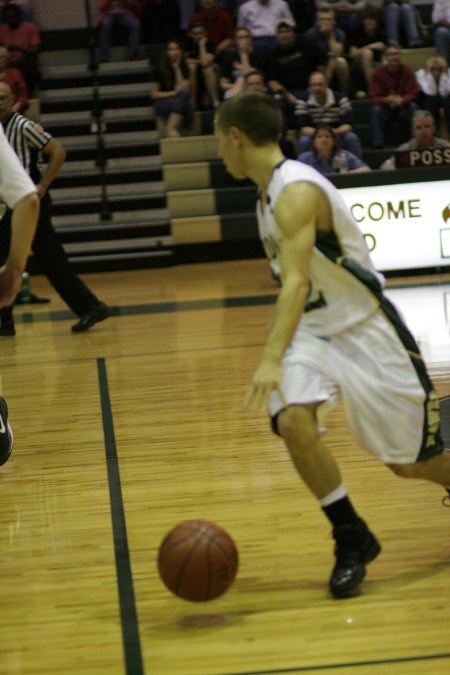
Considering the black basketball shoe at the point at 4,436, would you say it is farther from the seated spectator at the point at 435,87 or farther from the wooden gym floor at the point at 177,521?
the seated spectator at the point at 435,87

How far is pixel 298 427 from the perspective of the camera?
3322 millimetres

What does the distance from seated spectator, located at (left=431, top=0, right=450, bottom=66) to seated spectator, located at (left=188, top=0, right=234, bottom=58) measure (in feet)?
8.99

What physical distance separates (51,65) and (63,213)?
105 inches

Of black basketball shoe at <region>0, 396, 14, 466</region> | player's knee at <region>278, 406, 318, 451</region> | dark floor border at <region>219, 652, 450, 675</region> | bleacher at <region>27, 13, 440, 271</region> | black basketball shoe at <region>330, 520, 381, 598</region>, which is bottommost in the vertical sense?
bleacher at <region>27, 13, 440, 271</region>

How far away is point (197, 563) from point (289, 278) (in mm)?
844

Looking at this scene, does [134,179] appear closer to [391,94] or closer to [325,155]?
[391,94]

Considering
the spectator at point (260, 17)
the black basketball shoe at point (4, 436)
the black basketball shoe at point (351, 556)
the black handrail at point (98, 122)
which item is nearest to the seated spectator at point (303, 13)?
the spectator at point (260, 17)

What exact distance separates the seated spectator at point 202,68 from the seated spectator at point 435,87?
8.38 feet

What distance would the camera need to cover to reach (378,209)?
10.3m

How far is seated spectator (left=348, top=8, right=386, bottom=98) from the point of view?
49.0 feet

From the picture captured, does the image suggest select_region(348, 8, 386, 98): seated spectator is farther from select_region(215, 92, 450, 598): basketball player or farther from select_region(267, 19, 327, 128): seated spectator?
select_region(215, 92, 450, 598): basketball player

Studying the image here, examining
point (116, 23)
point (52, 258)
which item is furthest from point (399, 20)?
point (52, 258)

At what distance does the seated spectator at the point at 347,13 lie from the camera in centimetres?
1555

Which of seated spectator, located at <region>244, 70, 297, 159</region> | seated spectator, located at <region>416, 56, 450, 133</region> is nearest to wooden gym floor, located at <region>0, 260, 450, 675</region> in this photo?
seated spectator, located at <region>244, 70, 297, 159</region>
